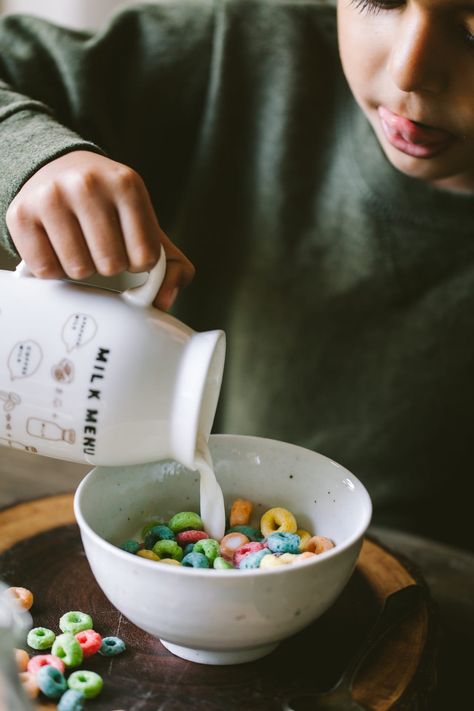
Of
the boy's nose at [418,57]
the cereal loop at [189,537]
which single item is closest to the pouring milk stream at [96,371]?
the cereal loop at [189,537]

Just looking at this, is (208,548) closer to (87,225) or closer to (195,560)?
(195,560)

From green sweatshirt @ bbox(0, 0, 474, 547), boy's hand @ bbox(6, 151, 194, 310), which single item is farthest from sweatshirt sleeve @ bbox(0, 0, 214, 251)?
boy's hand @ bbox(6, 151, 194, 310)

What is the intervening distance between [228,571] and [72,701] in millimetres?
143

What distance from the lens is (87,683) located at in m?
0.52

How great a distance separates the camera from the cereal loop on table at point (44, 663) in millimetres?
530

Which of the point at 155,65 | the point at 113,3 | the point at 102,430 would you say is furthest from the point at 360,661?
the point at 113,3

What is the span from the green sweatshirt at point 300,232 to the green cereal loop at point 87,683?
0.66 meters

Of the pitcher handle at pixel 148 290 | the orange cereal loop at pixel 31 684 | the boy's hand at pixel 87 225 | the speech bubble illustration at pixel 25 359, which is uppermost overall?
the boy's hand at pixel 87 225

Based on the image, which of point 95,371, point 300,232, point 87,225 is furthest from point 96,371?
point 300,232

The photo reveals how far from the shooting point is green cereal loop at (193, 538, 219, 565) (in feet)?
2.03

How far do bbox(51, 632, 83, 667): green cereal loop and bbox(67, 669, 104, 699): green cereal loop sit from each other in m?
0.01

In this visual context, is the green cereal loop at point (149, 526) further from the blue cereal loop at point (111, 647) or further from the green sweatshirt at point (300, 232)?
the green sweatshirt at point (300, 232)

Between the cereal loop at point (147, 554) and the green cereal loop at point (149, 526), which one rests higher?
the cereal loop at point (147, 554)

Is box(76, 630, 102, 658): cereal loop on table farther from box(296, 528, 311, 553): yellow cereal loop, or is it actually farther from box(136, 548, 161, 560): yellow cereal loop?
box(296, 528, 311, 553): yellow cereal loop
